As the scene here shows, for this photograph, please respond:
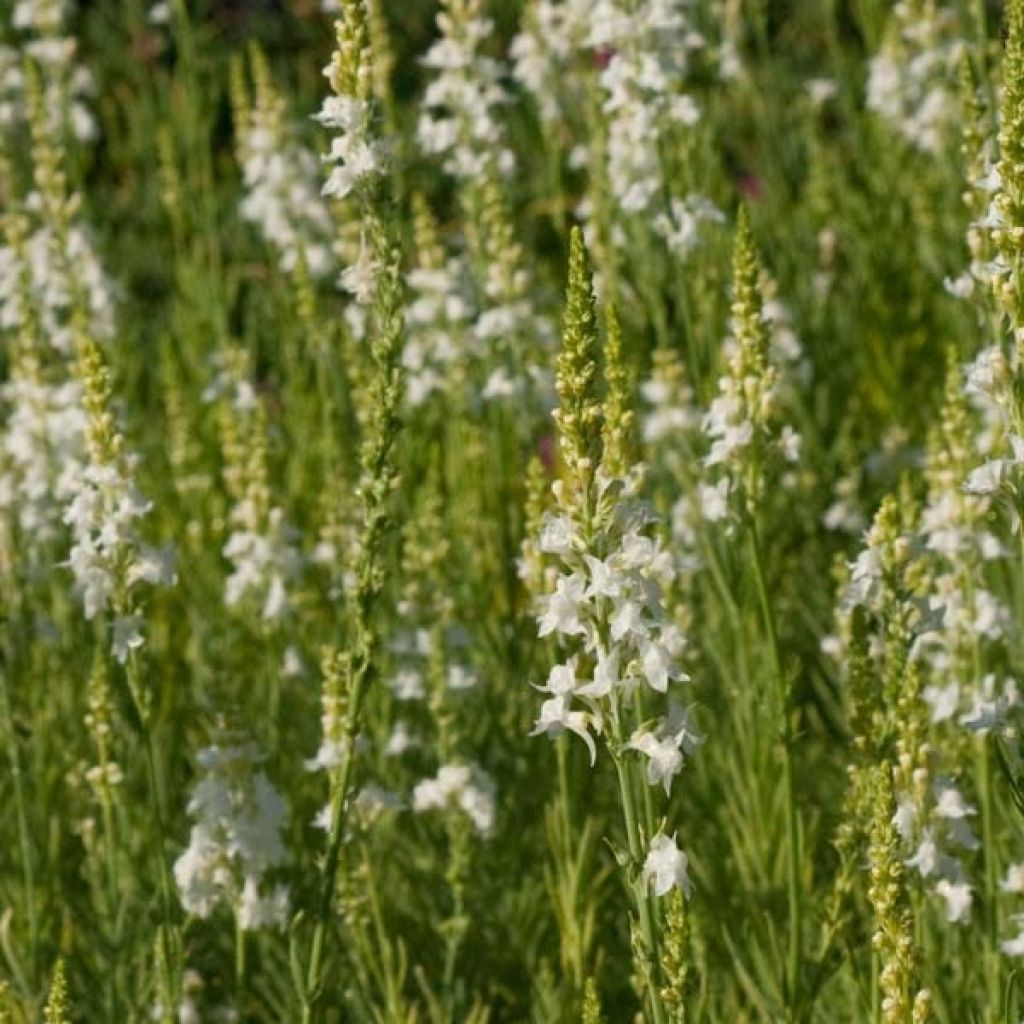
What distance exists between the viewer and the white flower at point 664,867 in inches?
113

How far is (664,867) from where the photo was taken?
2898 mm

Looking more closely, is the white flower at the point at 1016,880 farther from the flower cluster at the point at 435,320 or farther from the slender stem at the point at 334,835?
the flower cluster at the point at 435,320

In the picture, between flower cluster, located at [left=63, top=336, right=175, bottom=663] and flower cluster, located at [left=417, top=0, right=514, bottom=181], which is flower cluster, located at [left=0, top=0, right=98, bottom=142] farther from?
flower cluster, located at [left=63, top=336, right=175, bottom=663]

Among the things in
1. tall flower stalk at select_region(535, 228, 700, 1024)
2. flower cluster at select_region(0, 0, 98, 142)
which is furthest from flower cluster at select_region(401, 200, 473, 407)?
tall flower stalk at select_region(535, 228, 700, 1024)

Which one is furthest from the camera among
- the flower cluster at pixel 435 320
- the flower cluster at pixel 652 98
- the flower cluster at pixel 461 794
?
the flower cluster at pixel 435 320

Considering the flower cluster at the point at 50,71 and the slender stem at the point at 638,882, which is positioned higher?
the flower cluster at the point at 50,71

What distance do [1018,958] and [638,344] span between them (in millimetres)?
2760

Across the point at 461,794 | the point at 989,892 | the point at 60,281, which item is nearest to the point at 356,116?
the point at 461,794

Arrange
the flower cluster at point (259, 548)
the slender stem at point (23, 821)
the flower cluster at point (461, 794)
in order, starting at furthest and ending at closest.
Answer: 1. the flower cluster at point (259, 548)
2. the flower cluster at point (461, 794)
3. the slender stem at point (23, 821)

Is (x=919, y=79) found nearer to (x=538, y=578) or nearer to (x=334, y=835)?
(x=538, y=578)

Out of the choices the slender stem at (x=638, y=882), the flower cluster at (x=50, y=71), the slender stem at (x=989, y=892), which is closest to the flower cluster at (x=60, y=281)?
the flower cluster at (x=50, y=71)

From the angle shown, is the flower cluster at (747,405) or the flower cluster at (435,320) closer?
the flower cluster at (747,405)

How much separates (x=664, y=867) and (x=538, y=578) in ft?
3.96

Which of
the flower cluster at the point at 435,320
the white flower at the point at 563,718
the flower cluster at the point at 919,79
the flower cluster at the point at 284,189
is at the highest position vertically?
the flower cluster at the point at 919,79
